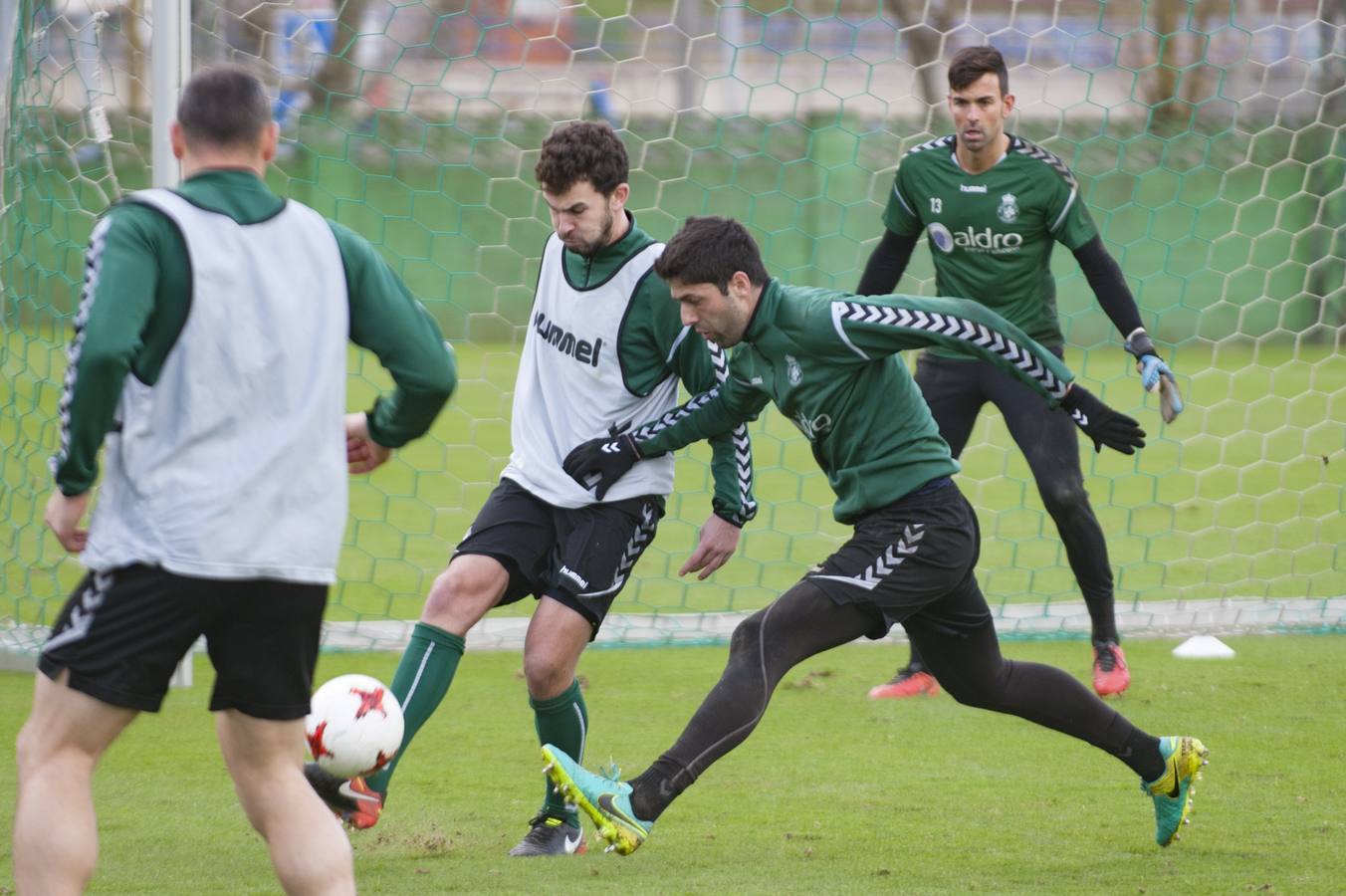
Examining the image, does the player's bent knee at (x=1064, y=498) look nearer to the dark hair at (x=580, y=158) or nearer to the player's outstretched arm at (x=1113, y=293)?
the player's outstretched arm at (x=1113, y=293)

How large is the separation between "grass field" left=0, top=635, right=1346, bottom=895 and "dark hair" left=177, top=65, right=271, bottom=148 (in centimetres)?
176

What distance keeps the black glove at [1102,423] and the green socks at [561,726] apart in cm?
141

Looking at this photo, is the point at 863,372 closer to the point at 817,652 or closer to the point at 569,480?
the point at 817,652

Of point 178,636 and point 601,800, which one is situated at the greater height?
point 178,636

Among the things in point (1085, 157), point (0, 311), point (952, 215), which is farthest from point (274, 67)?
point (1085, 157)

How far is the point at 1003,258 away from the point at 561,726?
228 cm

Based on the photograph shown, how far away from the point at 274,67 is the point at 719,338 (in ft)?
14.5

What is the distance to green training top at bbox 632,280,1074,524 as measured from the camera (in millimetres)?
3799

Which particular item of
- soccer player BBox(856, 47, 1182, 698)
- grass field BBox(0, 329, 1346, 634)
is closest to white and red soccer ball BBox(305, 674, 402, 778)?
soccer player BBox(856, 47, 1182, 698)

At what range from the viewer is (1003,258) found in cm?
547

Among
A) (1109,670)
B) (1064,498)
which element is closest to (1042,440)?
(1064,498)

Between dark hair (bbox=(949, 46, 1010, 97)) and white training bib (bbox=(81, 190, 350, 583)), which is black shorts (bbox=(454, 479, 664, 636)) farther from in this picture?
dark hair (bbox=(949, 46, 1010, 97))

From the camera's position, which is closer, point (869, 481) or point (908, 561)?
point (908, 561)

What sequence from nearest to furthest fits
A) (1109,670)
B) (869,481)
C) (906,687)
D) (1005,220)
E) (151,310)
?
(151,310)
(869,481)
(1005,220)
(1109,670)
(906,687)
